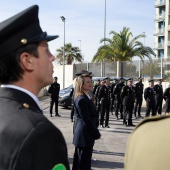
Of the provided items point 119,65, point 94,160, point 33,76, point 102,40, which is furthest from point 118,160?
point 102,40

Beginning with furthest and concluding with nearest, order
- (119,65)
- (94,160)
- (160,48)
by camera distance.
→ 1. (160,48)
2. (119,65)
3. (94,160)

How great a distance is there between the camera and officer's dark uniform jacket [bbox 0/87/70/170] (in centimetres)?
136

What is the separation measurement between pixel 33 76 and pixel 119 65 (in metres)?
23.6

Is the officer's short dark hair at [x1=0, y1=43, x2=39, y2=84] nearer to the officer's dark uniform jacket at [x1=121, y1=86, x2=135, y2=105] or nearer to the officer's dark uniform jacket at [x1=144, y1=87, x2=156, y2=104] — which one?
the officer's dark uniform jacket at [x1=121, y1=86, x2=135, y2=105]

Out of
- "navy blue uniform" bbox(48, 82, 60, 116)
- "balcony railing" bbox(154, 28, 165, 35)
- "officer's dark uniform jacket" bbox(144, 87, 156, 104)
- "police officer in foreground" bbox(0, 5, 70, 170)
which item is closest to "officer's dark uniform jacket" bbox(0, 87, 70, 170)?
"police officer in foreground" bbox(0, 5, 70, 170)

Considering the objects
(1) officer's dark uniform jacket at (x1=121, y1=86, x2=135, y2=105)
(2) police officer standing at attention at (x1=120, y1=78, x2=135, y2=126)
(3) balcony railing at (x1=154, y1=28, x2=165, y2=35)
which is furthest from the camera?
(3) balcony railing at (x1=154, y1=28, x2=165, y2=35)

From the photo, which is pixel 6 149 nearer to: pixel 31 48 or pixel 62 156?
pixel 62 156

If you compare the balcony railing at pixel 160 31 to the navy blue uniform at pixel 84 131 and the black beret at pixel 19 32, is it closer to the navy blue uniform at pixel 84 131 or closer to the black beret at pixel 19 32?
the navy blue uniform at pixel 84 131

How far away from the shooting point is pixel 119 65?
25141 millimetres

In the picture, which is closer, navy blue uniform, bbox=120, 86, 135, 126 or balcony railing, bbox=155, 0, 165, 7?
navy blue uniform, bbox=120, 86, 135, 126

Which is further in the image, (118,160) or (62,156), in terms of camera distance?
(118,160)

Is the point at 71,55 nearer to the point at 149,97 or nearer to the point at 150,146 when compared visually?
the point at 149,97

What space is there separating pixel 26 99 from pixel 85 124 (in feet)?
10.8

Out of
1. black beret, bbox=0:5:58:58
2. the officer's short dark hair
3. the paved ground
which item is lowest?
the paved ground
